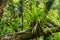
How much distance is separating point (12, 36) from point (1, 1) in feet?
10.6

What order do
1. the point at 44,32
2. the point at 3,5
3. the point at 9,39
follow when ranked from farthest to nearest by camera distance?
the point at 3,5, the point at 44,32, the point at 9,39

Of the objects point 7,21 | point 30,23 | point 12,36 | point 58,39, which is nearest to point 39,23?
point 30,23

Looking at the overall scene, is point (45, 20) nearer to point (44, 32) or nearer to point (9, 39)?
point (44, 32)

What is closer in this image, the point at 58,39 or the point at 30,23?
the point at 30,23

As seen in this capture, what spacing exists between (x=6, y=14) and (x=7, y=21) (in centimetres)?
81

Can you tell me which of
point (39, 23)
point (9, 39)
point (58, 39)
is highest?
point (39, 23)

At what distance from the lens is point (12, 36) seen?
25.6 ft

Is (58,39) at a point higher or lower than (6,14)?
lower

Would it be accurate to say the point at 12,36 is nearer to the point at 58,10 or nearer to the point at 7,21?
the point at 7,21

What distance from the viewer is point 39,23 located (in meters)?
8.12


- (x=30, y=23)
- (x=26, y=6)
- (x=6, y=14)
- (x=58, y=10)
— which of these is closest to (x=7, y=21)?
(x=6, y=14)

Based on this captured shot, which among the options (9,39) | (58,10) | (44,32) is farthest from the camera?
(58,10)

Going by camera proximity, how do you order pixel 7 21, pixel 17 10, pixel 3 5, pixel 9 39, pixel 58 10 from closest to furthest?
pixel 9 39
pixel 3 5
pixel 7 21
pixel 17 10
pixel 58 10

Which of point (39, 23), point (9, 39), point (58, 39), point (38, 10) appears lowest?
point (58, 39)
